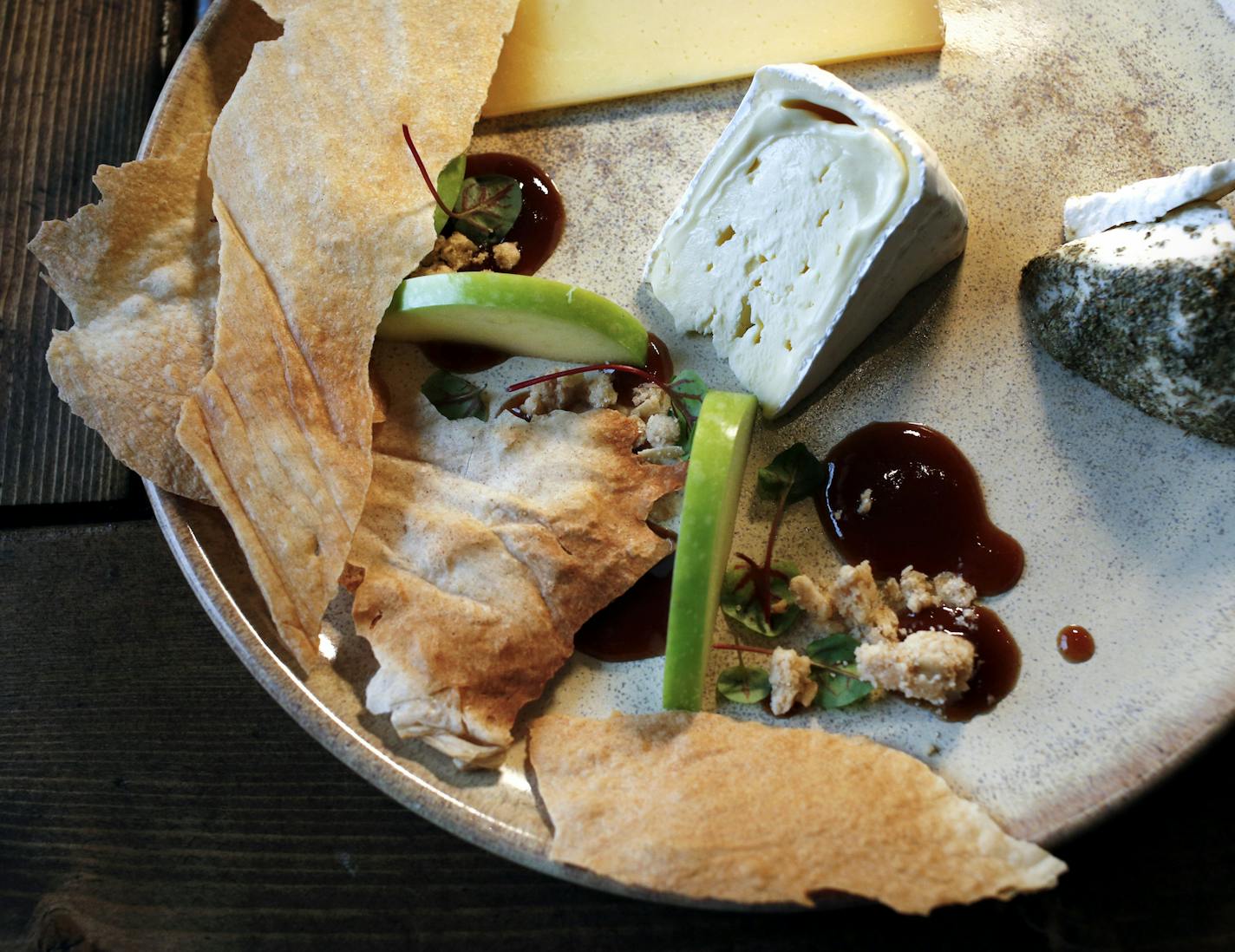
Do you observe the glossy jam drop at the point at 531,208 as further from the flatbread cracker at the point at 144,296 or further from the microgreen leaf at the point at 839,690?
the microgreen leaf at the point at 839,690

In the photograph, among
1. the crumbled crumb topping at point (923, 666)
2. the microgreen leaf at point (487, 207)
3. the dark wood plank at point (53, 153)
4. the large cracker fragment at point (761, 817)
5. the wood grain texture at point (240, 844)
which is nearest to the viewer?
the large cracker fragment at point (761, 817)

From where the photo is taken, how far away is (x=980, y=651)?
72.1 inches

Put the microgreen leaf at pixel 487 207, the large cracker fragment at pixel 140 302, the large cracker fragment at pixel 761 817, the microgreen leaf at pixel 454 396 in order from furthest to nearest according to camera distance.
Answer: the microgreen leaf at pixel 487 207 < the microgreen leaf at pixel 454 396 < the large cracker fragment at pixel 140 302 < the large cracker fragment at pixel 761 817

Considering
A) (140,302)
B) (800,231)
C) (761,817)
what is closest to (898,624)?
(761,817)

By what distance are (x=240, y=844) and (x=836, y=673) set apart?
1.40 m

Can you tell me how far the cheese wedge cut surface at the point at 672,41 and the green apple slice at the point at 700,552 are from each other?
1025 millimetres

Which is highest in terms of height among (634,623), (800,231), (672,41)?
(672,41)

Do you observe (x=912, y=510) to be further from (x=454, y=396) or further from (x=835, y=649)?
(x=454, y=396)

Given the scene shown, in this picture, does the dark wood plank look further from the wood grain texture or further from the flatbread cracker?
the flatbread cracker

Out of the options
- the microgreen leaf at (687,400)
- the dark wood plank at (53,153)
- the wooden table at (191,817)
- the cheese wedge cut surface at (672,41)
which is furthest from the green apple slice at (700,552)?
the dark wood plank at (53,153)

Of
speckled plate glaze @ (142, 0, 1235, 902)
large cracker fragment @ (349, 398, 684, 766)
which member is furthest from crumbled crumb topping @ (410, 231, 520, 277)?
large cracker fragment @ (349, 398, 684, 766)

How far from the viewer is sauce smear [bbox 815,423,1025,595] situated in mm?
1895

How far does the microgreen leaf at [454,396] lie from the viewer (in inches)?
83.6

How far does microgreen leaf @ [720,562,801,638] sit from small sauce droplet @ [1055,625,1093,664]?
0.52m
